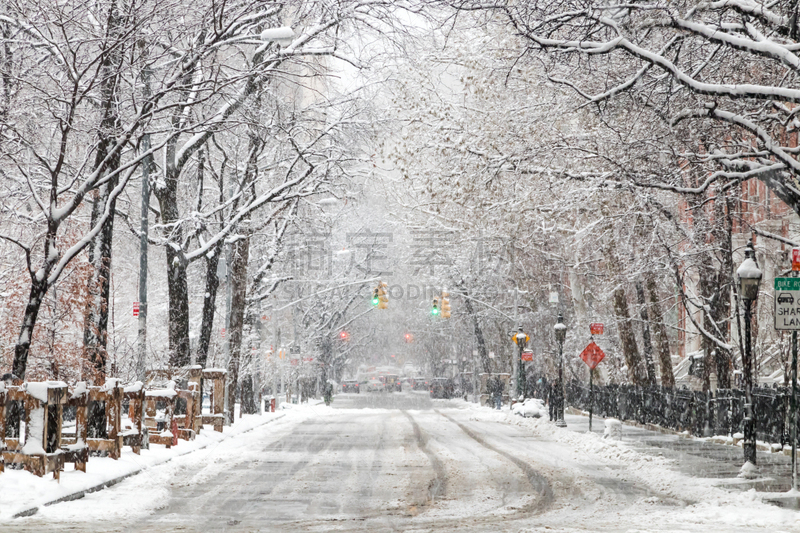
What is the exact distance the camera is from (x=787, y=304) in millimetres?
14125

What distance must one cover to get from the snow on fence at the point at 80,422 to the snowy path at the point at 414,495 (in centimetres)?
86

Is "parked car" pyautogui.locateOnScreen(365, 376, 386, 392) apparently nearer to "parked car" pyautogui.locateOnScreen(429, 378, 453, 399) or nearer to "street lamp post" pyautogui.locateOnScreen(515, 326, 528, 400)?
"parked car" pyautogui.locateOnScreen(429, 378, 453, 399)

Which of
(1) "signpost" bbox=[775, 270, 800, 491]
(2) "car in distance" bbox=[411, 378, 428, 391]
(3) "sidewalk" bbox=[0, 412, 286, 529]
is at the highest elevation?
(1) "signpost" bbox=[775, 270, 800, 491]

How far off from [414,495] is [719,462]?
7.60 m

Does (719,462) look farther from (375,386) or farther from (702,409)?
(375,386)

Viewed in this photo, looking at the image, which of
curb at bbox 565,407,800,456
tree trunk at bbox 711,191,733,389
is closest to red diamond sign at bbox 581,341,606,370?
curb at bbox 565,407,800,456

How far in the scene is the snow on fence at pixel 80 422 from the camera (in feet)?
42.8

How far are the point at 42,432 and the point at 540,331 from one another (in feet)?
149

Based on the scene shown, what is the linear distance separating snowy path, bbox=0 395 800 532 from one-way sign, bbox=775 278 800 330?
8.59 feet

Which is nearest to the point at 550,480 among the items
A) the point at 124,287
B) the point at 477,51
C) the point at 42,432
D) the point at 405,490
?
the point at 405,490

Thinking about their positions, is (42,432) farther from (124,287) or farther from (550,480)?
(124,287)

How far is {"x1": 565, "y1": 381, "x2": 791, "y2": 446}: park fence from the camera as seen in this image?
2103 centimetres

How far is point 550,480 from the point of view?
15695 millimetres

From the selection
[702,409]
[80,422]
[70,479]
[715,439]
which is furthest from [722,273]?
[70,479]
